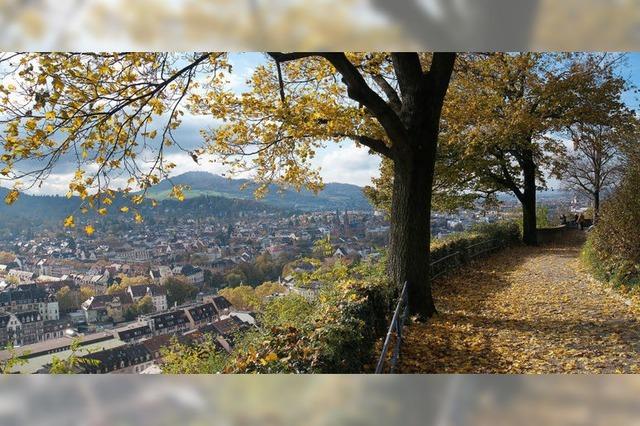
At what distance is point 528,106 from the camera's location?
14906 millimetres

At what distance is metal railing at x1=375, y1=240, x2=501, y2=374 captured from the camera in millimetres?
4258

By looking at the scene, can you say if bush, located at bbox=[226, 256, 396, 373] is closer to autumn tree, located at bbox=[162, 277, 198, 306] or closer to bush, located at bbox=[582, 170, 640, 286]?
autumn tree, located at bbox=[162, 277, 198, 306]

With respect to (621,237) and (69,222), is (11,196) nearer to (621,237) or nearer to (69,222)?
(69,222)

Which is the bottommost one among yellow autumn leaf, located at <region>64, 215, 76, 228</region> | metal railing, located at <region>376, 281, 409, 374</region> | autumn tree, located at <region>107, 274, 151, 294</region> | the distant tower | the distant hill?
metal railing, located at <region>376, 281, 409, 374</region>

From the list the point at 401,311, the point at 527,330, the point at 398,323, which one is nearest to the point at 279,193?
the point at 401,311

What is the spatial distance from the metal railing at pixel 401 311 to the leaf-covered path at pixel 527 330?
235 mm

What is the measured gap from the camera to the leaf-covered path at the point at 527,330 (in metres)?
5.17

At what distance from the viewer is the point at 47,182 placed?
4.98m

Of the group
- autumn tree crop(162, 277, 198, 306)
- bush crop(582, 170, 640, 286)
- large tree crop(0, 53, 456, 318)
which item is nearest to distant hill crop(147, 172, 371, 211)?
large tree crop(0, 53, 456, 318)

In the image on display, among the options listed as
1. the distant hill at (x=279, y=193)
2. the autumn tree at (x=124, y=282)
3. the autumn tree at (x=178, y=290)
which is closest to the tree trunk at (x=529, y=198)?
the distant hill at (x=279, y=193)

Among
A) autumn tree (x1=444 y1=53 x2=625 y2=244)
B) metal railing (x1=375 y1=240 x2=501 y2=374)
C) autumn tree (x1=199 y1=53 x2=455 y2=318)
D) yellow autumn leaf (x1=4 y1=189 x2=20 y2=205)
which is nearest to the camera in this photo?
metal railing (x1=375 y1=240 x2=501 y2=374)

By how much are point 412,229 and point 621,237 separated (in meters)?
4.18

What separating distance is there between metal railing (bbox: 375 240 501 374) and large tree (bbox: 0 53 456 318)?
59cm
